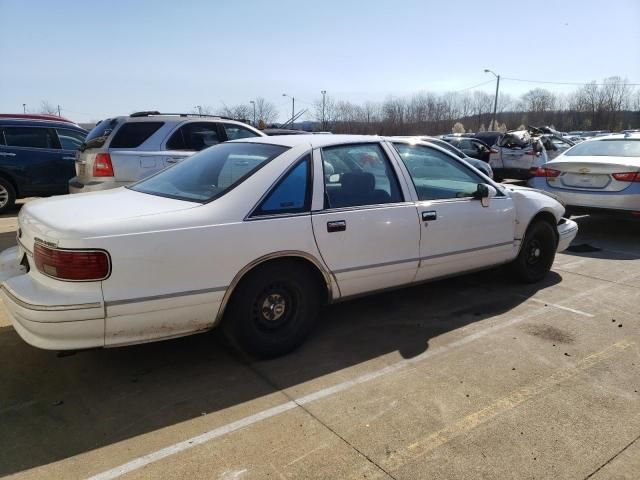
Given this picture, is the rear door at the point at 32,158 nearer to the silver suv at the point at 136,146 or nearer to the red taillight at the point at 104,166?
the silver suv at the point at 136,146

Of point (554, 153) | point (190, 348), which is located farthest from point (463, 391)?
point (554, 153)

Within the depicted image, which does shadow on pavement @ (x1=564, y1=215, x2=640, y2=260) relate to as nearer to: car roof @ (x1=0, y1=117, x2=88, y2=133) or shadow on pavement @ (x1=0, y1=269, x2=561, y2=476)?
shadow on pavement @ (x1=0, y1=269, x2=561, y2=476)

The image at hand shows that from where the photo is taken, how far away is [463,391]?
321 centimetres

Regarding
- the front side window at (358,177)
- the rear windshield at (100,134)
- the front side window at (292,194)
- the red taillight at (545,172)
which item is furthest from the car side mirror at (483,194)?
the rear windshield at (100,134)

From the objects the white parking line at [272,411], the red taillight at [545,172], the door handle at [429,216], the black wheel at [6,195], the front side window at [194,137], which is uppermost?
the front side window at [194,137]

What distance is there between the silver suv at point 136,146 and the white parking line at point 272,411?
4.86 metres

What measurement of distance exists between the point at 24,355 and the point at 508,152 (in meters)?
13.7

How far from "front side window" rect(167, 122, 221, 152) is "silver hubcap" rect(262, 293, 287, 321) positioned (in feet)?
14.7

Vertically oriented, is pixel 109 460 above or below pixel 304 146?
below

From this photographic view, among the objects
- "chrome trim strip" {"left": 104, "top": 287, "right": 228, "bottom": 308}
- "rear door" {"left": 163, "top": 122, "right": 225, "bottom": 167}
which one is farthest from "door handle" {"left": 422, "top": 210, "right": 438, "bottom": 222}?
"rear door" {"left": 163, "top": 122, "right": 225, "bottom": 167}

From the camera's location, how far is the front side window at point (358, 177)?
3.80 metres

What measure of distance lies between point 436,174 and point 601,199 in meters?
4.21

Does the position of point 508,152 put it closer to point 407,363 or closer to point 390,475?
point 407,363

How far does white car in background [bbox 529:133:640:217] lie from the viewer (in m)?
7.23
